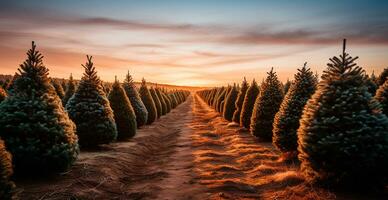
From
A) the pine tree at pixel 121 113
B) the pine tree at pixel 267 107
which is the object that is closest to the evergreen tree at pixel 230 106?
the pine tree at pixel 267 107

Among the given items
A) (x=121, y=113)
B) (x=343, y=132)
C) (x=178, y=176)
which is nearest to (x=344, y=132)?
(x=343, y=132)

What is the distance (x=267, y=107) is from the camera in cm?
1975

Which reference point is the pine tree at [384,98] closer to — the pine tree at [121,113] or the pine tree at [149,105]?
the pine tree at [121,113]

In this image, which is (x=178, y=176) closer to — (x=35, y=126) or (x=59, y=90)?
(x=35, y=126)

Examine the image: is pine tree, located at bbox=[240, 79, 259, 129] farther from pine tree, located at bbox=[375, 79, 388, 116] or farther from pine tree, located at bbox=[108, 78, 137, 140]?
pine tree, located at bbox=[375, 79, 388, 116]

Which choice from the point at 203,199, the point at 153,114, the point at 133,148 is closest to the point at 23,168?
the point at 203,199

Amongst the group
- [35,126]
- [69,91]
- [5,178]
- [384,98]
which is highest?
[69,91]

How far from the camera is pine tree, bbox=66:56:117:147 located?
53.8 ft

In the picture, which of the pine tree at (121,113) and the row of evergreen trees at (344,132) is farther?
the pine tree at (121,113)

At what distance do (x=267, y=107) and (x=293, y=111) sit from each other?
481 centimetres

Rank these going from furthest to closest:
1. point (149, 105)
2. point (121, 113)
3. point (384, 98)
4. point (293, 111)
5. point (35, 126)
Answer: point (149, 105)
point (121, 113)
point (293, 111)
point (384, 98)
point (35, 126)

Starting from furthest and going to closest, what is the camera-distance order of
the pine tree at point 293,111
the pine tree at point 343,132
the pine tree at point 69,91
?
the pine tree at point 69,91, the pine tree at point 293,111, the pine tree at point 343,132

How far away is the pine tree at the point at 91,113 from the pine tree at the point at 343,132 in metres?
9.80

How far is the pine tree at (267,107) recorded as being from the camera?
19.7 metres
